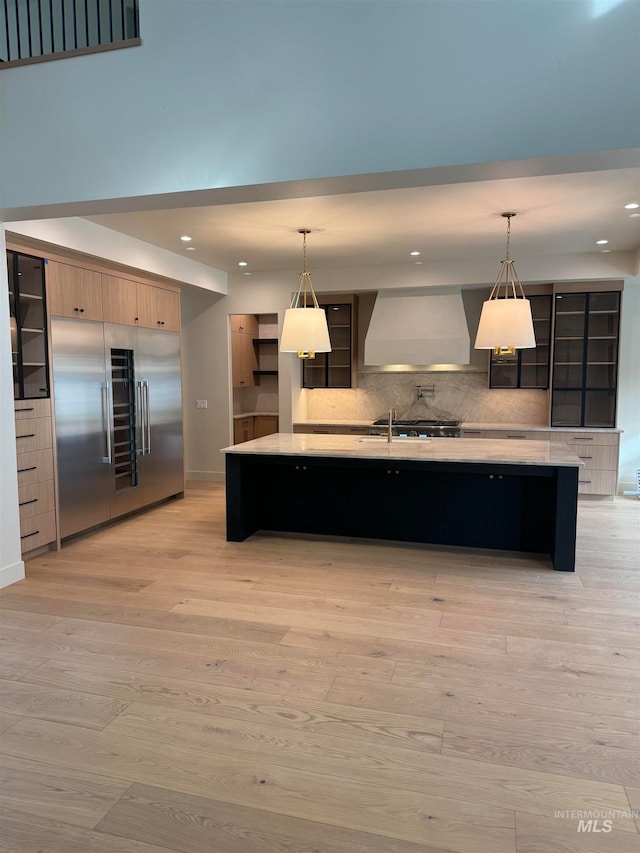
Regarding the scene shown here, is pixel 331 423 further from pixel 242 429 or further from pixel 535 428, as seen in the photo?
pixel 535 428

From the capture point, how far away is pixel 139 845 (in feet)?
5.67

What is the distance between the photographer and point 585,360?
660cm

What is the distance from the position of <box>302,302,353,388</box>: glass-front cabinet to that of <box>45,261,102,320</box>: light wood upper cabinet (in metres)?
3.22

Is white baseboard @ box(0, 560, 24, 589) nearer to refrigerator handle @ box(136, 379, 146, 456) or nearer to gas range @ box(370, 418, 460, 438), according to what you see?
refrigerator handle @ box(136, 379, 146, 456)

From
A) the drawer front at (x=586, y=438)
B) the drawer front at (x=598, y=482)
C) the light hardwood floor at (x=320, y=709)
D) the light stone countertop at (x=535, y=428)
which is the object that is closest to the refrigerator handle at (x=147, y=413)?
the light hardwood floor at (x=320, y=709)

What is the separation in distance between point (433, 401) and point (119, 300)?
165 inches

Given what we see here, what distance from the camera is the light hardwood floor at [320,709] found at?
181cm

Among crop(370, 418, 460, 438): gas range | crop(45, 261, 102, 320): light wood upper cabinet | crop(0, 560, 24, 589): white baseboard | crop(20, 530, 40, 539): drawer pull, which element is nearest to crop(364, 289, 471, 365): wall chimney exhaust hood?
crop(370, 418, 460, 438): gas range

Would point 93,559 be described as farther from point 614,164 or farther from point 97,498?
point 614,164

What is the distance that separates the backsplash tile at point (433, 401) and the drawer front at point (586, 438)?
2.21 feet

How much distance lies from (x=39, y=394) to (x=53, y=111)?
6.67 feet

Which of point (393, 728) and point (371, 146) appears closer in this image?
point (393, 728)

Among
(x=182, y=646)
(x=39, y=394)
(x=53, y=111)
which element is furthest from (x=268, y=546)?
(x=53, y=111)

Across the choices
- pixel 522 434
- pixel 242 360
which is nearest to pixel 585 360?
pixel 522 434
